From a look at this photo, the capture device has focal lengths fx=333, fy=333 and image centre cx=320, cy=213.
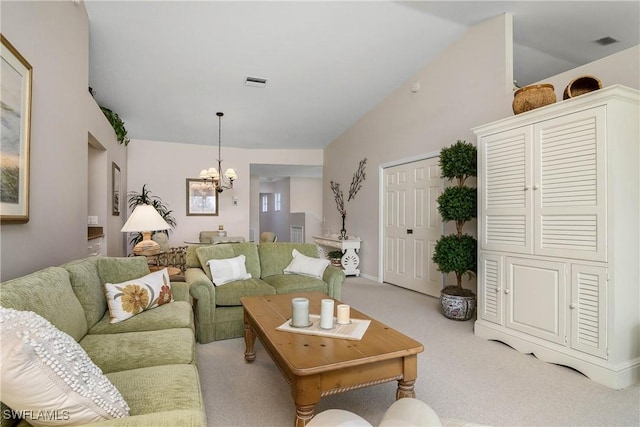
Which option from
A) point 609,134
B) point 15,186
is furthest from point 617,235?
point 15,186

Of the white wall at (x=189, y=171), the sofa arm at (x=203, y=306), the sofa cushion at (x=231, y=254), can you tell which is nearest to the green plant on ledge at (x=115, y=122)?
the white wall at (x=189, y=171)

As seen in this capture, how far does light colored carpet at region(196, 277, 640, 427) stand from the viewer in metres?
1.85

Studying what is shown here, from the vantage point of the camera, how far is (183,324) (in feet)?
7.14

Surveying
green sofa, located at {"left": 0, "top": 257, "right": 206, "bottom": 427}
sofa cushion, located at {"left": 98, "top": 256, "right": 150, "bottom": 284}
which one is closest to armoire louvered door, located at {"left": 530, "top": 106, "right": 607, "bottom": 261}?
green sofa, located at {"left": 0, "top": 257, "right": 206, "bottom": 427}

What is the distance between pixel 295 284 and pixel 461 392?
1712 millimetres

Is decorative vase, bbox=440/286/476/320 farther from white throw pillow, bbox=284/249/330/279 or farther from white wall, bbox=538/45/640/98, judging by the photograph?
white wall, bbox=538/45/640/98

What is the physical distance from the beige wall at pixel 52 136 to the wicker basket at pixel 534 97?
139 inches

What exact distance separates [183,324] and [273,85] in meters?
3.79

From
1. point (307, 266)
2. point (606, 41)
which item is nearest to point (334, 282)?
point (307, 266)

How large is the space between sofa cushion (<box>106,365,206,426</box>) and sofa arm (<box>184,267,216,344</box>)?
52.8 inches

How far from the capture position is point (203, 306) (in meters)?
2.86

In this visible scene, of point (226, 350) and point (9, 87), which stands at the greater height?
A: point (9, 87)

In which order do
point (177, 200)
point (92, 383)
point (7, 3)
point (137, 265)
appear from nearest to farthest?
point (92, 383) → point (7, 3) → point (137, 265) → point (177, 200)

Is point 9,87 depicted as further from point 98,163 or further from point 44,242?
point 98,163
